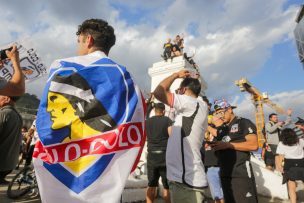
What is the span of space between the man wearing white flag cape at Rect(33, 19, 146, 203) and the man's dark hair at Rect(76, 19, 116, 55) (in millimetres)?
269

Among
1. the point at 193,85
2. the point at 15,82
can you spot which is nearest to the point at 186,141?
the point at 193,85

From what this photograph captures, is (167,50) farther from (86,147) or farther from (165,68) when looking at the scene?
(86,147)

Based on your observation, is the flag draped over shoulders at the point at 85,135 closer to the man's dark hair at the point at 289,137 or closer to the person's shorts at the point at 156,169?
the person's shorts at the point at 156,169

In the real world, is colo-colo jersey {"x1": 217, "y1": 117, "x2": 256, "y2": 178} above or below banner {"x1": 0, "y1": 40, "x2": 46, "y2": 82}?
below

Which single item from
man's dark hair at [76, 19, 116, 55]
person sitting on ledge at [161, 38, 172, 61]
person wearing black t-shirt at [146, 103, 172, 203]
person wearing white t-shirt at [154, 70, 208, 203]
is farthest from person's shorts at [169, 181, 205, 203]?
person sitting on ledge at [161, 38, 172, 61]

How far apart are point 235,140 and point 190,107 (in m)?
1.23


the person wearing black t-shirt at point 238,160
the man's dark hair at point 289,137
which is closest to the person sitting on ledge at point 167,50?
the man's dark hair at point 289,137

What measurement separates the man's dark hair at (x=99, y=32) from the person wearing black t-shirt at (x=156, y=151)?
3173 mm

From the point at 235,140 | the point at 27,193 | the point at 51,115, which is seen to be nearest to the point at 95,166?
the point at 51,115

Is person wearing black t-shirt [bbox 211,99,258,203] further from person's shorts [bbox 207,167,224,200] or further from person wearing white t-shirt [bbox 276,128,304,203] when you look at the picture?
person wearing white t-shirt [bbox 276,128,304,203]

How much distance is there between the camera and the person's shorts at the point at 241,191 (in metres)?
3.58

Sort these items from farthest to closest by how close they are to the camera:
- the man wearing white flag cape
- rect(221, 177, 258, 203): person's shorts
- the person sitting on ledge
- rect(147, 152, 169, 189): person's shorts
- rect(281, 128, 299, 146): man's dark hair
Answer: the person sitting on ledge
rect(281, 128, 299, 146): man's dark hair
rect(147, 152, 169, 189): person's shorts
rect(221, 177, 258, 203): person's shorts
the man wearing white flag cape

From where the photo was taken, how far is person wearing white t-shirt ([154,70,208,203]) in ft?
9.18

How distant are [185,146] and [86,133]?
125 cm
